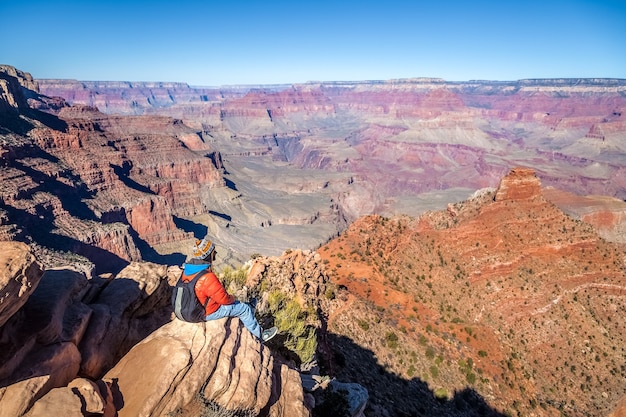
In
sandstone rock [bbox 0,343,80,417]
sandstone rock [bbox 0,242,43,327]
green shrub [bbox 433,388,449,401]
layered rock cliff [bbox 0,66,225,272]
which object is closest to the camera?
sandstone rock [bbox 0,242,43,327]

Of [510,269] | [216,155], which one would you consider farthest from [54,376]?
[216,155]

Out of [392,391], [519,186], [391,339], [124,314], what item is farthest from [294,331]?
[519,186]

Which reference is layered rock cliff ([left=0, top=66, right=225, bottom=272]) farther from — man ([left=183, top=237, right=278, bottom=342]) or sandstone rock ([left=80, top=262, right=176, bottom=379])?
man ([left=183, top=237, right=278, bottom=342])

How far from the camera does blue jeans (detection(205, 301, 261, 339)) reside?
10173 millimetres

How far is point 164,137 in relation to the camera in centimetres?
→ 13700

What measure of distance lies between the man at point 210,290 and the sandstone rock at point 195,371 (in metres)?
0.26

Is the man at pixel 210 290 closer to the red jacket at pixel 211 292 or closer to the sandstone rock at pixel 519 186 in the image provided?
the red jacket at pixel 211 292

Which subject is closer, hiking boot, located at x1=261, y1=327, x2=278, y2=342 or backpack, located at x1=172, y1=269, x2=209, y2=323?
backpack, located at x1=172, y1=269, x2=209, y2=323

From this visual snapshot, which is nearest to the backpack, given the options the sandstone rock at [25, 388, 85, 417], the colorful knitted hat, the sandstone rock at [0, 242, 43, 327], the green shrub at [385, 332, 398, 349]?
the colorful knitted hat

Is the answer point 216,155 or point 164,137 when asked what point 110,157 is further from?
point 216,155

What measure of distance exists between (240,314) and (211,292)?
147cm

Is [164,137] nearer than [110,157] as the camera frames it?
No

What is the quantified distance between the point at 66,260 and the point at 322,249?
4283cm

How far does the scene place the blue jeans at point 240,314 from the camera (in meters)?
10.2
